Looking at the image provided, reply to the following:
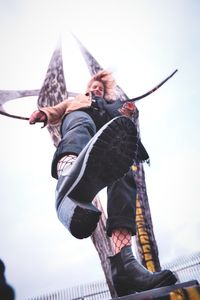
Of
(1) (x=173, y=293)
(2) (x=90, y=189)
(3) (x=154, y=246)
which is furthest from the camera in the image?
(3) (x=154, y=246)

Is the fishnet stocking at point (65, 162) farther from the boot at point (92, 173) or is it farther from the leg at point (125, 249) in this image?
the leg at point (125, 249)

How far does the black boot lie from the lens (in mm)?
975

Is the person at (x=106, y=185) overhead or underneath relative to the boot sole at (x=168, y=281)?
overhead

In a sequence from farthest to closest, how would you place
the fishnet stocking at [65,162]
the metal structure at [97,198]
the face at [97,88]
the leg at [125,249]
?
the metal structure at [97,198], the face at [97,88], the fishnet stocking at [65,162], the leg at [125,249]

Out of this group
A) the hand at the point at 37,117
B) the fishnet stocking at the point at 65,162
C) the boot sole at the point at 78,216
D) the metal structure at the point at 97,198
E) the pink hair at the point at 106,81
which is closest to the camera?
the boot sole at the point at 78,216

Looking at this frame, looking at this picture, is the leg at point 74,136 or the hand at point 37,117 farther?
the hand at point 37,117

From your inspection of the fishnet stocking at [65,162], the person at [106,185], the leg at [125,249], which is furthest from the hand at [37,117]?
the leg at [125,249]

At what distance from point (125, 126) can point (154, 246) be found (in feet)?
9.01

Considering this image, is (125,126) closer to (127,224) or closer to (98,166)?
(98,166)

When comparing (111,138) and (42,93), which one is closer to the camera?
(111,138)

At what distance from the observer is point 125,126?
115 cm

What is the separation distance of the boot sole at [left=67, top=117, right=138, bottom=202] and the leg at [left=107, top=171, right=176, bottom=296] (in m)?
0.30

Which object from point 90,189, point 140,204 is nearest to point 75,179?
point 90,189

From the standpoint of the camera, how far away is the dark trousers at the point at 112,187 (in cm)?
125
